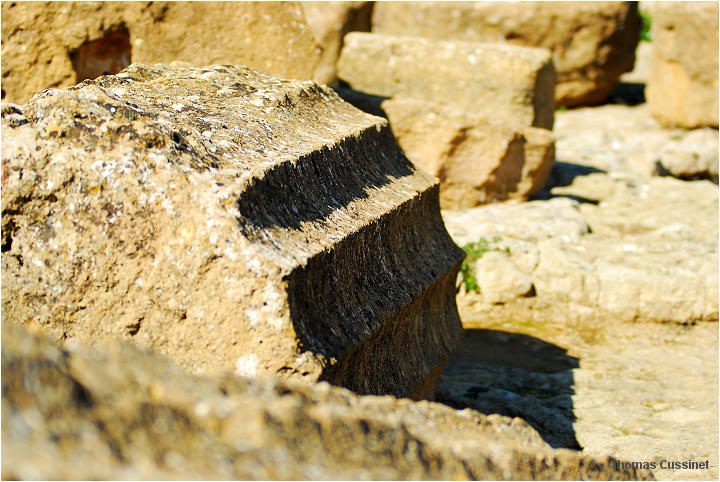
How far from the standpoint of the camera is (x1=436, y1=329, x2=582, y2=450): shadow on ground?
3.08 meters

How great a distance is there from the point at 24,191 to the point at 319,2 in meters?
6.64

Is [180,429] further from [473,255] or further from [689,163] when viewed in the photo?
[689,163]

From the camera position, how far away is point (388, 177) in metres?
2.60

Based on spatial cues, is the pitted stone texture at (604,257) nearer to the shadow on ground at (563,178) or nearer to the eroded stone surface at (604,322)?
the eroded stone surface at (604,322)

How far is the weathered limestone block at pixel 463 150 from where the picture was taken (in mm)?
5410

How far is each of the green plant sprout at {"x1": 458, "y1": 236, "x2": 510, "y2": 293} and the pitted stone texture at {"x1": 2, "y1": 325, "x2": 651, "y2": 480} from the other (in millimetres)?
3320

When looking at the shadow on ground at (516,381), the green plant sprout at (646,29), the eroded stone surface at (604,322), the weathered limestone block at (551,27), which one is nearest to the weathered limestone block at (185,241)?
the eroded stone surface at (604,322)

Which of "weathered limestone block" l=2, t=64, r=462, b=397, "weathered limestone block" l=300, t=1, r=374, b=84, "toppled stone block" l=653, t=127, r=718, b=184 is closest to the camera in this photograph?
"weathered limestone block" l=2, t=64, r=462, b=397

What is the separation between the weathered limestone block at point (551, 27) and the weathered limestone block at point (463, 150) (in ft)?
11.3

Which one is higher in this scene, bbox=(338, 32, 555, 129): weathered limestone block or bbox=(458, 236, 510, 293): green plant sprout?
bbox=(338, 32, 555, 129): weathered limestone block

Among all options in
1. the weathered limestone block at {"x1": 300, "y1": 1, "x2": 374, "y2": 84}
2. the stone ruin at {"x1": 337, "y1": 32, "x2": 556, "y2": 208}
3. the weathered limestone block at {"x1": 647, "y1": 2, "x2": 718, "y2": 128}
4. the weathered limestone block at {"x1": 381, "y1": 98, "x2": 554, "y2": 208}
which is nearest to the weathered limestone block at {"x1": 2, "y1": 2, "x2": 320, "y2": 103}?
the stone ruin at {"x1": 337, "y1": 32, "x2": 556, "y2": 208}

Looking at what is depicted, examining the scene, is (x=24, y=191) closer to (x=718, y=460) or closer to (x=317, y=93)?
(x=317, y=93)

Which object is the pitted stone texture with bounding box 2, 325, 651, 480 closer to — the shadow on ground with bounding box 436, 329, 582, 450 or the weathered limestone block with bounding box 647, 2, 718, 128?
the shadow on ground with bounding box 436, 329, 582, 450

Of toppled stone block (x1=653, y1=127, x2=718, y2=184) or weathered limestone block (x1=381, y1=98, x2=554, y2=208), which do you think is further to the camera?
toppled stone block (x1=653, y1=127, x2=718, y2=184)
